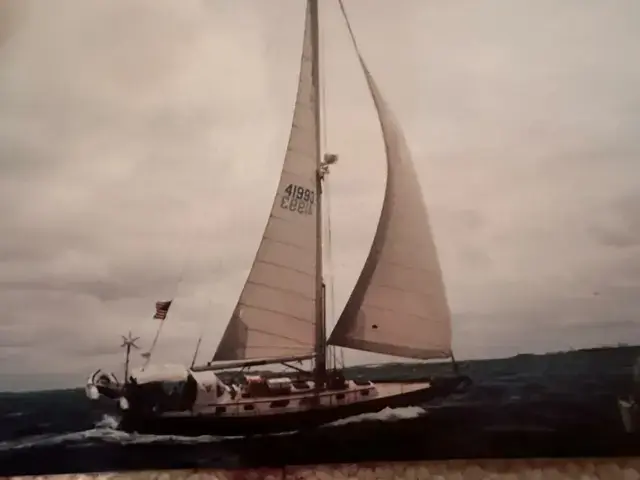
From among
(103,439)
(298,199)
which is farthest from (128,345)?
(298,199)

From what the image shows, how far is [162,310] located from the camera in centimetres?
162

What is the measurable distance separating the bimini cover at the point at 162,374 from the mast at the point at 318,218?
32 centimetres

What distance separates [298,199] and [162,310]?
0.42m

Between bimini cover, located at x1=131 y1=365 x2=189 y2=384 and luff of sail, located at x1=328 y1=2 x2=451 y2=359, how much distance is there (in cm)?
37

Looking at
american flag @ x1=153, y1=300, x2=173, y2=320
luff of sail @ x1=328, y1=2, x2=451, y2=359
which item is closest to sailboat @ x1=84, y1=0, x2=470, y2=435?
luff of sail @ x1=328, y1=2, x2=451, y2=359

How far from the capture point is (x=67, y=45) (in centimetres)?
177

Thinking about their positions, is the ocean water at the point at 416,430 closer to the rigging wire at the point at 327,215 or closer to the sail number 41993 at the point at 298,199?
the rigging wire at the point at 327,215

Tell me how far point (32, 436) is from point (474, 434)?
3.37 feet

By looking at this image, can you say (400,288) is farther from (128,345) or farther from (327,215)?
(128,345)

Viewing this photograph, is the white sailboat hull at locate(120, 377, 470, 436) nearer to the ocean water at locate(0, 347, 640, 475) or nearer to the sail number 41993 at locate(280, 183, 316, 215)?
the ocean water at locate(0, 347, 640, 475)

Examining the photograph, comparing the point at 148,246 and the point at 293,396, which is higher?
the point at 148,246

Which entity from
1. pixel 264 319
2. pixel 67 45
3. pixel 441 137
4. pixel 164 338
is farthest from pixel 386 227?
pixel 67 45

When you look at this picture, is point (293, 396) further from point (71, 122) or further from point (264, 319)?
point (71, 122)

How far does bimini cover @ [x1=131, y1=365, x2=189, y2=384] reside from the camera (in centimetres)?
159
